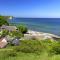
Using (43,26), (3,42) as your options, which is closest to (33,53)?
(3,42)

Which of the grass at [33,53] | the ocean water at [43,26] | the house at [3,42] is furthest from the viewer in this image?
the ocean water at [43,26]

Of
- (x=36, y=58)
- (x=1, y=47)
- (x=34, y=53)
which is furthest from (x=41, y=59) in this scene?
(x=1, y=47)

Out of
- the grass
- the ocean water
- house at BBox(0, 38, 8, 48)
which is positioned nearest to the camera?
the grass

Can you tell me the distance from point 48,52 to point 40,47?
678mm

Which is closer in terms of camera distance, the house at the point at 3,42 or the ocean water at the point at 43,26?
the house at the point at 3,42

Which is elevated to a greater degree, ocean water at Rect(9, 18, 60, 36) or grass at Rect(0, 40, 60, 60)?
grass at Rect(0, 40, 60, 60)

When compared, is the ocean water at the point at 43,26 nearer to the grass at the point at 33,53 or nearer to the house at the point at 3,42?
the house at the point at 3,42

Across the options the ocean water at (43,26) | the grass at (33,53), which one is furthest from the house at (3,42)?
the ocean water at (43,26)

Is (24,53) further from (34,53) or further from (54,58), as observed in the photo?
(54,58)

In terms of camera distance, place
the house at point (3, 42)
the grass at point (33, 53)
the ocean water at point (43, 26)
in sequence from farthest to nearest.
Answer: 1. the ocean water at point (43, 26)
2. the house at point (3, 42)
3. the grass at point (33, 53)

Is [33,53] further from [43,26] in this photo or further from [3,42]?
[43,26]

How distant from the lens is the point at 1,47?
10055mm

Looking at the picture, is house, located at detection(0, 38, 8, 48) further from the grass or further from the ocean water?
the ocean water

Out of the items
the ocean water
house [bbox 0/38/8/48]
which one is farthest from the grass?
the ocean water
